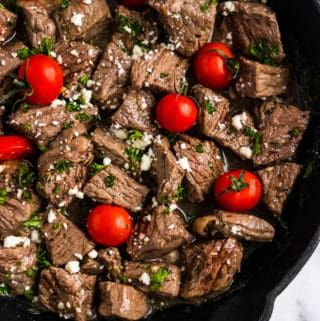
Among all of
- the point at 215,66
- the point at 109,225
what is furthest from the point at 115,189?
the point at 215,66

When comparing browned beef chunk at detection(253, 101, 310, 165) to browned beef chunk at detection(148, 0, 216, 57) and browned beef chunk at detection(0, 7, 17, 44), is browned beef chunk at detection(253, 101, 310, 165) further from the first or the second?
browned beef chunk at detection(0, 7, 17, 44)

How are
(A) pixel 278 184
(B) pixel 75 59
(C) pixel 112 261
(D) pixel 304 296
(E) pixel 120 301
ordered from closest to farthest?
(E) pixel 120 301
(C) pixel 112 261
(A) pixel 278 184
(B) pixel 75 59
(D) pixel 304 296

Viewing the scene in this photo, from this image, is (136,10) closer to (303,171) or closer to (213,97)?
(213,97)

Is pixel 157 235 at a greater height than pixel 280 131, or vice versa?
→ pixel 280 131

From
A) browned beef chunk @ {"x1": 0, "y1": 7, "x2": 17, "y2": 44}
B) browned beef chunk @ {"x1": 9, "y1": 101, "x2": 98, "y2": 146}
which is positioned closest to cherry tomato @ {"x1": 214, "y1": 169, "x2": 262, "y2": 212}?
browned beef chunk @ {"x1": 9, "y1": 101, "x2": 98, "y2": 146}

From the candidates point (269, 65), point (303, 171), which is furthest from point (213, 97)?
point (303, 171)

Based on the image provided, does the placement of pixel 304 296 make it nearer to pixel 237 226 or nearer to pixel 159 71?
pixel 237 226

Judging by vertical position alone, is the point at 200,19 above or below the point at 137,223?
above
